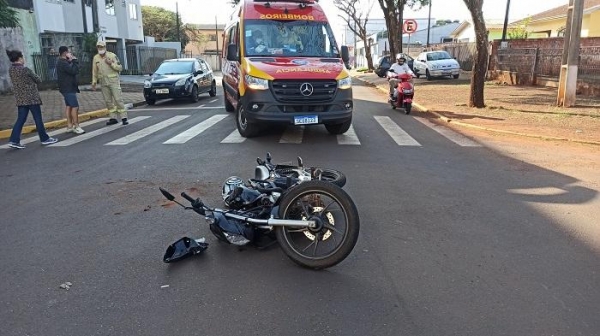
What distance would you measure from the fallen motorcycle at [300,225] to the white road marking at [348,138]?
5.26 metres

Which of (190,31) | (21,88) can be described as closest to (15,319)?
(21,88)

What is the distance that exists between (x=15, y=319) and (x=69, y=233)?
164 centimetres

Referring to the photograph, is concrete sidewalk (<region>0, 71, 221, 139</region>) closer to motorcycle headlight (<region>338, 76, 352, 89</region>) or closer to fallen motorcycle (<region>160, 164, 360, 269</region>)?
motorcycle headlight (<region>338, 76, 352, 89</region>)

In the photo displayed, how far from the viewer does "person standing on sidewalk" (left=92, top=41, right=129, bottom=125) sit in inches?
457

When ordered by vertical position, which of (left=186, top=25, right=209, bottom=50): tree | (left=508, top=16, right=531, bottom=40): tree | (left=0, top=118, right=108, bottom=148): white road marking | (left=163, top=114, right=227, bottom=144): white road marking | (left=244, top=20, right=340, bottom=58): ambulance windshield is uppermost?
(left=186, top=25, right=209, bottom=50): tree

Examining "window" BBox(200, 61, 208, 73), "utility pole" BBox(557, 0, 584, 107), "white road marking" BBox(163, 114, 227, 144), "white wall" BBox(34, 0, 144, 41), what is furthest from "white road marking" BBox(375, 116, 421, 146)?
"white wall" BBox(34, 0, 144, 41)

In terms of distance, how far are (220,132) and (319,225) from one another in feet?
23.7

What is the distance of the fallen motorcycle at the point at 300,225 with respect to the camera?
12.8ft

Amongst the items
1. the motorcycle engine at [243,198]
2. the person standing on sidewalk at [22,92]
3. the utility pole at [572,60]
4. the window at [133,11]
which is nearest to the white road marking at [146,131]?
the person standing on sidewalk at [22,92]

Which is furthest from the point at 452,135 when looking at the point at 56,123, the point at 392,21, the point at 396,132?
the point at 392,21

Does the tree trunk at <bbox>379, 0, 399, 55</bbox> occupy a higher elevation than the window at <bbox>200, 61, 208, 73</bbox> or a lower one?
higher

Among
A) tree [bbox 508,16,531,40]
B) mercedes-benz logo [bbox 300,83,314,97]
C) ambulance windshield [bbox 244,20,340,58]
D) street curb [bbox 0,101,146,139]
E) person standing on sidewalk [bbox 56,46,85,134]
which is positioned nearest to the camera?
mercedes-benz logo [bbox 300,83,314,97]

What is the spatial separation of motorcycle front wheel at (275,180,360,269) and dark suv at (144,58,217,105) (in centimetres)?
1419

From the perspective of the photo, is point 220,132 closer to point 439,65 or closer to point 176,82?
point 176,82
